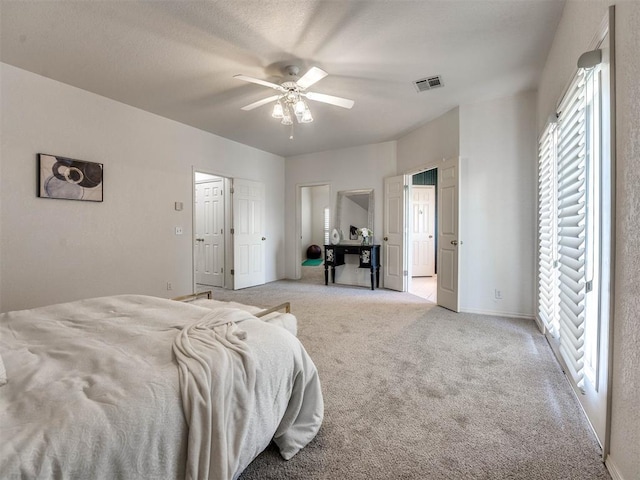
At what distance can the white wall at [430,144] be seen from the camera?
12.8 ft

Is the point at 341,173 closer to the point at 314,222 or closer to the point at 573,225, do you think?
the point at 314,222

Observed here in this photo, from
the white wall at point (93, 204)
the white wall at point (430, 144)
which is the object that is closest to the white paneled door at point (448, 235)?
the white wall at point (430, 144)

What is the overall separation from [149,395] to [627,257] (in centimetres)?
187

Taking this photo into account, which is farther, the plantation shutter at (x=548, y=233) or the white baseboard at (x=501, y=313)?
the white baseboard at (x=501, y=313)

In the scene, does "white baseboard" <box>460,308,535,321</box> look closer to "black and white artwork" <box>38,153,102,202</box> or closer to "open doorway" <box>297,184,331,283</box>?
"black and white artwork" <box>38,153,102,202</box>

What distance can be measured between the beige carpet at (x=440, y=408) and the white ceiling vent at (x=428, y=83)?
2.62 meters

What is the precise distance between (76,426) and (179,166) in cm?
408

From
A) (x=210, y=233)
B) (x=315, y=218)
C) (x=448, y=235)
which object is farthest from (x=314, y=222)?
(x=448, y=235)

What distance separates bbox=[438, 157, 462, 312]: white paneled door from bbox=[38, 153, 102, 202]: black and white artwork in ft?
13.9

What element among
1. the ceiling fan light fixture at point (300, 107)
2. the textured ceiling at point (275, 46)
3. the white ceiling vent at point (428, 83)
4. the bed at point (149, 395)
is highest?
the white ceiling vent at point (428, 83)

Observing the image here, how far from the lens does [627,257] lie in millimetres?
1235

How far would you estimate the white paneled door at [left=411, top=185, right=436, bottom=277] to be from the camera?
22.1 ft

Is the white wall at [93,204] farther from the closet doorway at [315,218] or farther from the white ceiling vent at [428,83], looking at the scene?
the closet doorway at [315,218]

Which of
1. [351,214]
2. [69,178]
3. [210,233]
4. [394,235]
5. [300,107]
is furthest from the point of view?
[351,214]
